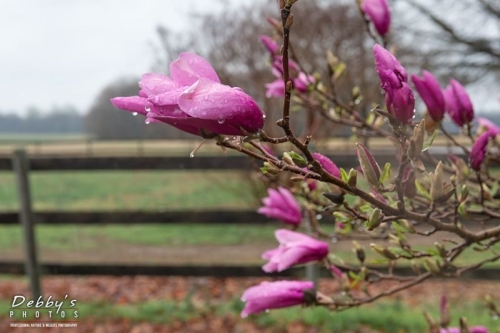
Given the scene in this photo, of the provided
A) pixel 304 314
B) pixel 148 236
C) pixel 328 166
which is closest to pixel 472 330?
pixel 328 166

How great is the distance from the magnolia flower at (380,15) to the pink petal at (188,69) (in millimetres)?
548

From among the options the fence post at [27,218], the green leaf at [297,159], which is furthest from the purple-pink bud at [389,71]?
the fence post at [27,218]

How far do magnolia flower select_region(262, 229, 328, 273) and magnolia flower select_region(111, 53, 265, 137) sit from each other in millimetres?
321

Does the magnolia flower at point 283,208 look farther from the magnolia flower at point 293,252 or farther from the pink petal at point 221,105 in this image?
the pink petal at point 221,105

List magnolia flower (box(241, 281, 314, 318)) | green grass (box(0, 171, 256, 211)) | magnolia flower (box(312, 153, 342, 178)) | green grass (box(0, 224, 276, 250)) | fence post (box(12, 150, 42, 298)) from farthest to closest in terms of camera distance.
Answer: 1. green grass (box(0, 171, 256, 211))
2. green grass (box(0, 224, 276, 250))
3. fence post (box(12, 150, 42, 298))
4. magnolia flower (box(241, 281, 314, 318))
5. magnolia flower (box(312, 153, 342, 178))

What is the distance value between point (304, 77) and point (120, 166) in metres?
2.53

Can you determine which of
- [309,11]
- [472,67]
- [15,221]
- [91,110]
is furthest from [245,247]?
[472,67]

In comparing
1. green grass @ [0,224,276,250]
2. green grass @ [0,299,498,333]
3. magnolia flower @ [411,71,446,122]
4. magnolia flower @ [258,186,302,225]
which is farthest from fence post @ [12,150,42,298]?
magnolia flower @ [411,71,446,122]

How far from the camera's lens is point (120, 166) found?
3479 mm

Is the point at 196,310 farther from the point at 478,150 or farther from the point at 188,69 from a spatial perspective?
the point at 188,69

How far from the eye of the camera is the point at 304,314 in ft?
10.1

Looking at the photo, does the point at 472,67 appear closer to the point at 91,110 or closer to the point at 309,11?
the point at 309,11

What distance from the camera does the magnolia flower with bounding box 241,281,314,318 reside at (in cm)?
71

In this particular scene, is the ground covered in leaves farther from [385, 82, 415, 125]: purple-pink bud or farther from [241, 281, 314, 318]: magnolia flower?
[385, 82, 415, 125]: purple-pink bud
